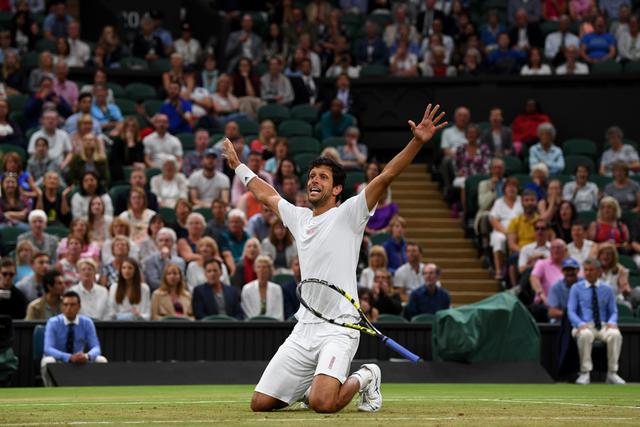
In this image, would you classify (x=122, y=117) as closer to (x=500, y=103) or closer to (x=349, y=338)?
(x=500, y=103)

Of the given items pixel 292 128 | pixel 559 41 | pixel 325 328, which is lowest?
pixel 325 328

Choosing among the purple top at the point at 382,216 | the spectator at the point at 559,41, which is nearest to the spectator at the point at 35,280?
the purple top at the point at 382,216

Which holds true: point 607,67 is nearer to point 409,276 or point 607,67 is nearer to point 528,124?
point 528,124

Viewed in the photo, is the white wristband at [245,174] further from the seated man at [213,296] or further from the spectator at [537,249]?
the spectator at [537,249]

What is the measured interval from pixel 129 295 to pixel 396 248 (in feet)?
14.5

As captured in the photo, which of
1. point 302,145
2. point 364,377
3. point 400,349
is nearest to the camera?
point 364,377

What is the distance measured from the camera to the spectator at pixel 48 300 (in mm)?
16172

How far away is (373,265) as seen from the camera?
1811 cm

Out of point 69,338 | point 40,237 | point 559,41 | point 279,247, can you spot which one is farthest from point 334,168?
point 559,41

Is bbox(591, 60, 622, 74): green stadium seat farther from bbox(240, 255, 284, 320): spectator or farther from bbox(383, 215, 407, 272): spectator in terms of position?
bbox(240, 255, 284, 320): spectator

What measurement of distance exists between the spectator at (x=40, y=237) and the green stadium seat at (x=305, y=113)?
256 inches

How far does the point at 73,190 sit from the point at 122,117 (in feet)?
10.4

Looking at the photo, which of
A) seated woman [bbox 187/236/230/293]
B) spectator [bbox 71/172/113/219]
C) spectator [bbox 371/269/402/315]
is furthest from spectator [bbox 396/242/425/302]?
spectator [bbox 71/172/113/219]

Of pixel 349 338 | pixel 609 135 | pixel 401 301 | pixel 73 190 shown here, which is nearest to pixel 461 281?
pixel 401 301
